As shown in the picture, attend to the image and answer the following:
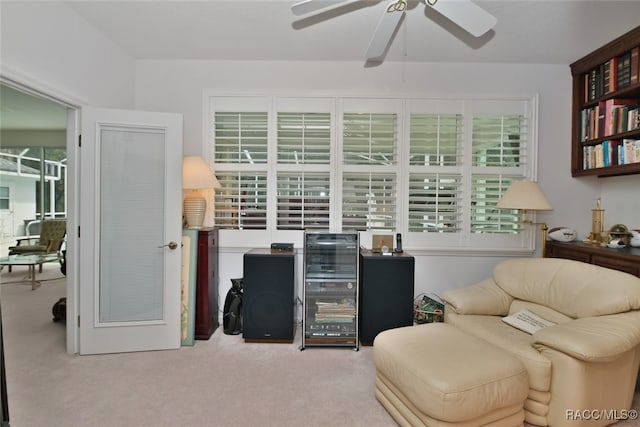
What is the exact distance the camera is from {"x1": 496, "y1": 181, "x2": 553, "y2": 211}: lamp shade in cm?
268

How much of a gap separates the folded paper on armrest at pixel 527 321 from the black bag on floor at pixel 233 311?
230cm

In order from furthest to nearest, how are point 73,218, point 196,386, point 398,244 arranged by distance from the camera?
point 398,244 < point 73,218 < point 196,386

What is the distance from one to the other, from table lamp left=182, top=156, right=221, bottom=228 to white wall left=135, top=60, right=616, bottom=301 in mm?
373

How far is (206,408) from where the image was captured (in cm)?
195

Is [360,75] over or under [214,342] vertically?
over

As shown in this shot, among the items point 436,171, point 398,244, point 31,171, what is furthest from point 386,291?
point 31,171

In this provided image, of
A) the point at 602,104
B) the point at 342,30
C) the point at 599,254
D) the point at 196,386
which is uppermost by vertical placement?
the point at 342,30

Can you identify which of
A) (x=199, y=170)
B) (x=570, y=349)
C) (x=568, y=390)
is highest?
(x=199, y=170)

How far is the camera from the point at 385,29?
6.71 ft

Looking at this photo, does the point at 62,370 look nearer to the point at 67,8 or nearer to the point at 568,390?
the point at 67,8

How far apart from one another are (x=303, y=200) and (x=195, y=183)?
1.06 m

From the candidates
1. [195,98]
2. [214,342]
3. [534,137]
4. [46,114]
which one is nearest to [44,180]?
[46,114]

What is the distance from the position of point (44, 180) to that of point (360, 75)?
23.8 ft

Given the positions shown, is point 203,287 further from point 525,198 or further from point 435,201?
point 525,198
